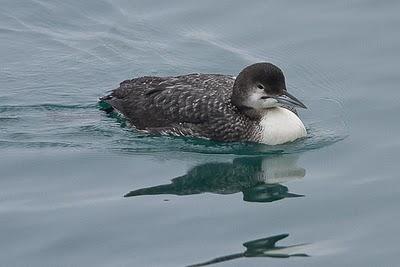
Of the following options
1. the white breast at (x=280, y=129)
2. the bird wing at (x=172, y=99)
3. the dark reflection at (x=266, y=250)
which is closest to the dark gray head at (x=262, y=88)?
the white breast at (x=280, y=129)

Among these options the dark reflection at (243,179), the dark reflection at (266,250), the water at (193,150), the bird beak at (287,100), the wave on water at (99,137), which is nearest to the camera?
the dark reflection at (266,250)

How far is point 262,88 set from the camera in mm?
12164

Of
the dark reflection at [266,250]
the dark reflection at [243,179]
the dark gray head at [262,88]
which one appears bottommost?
the dark reflection at [266,250]

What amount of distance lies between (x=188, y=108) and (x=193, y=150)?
53 centimetres

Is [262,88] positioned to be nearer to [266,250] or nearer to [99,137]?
[99,137]

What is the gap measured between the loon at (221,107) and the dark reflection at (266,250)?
2.39 metres

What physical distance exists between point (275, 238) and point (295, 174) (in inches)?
61.7

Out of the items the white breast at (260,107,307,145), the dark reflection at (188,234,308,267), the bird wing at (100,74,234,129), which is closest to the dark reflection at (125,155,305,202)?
the white breast at (260,107,307,145)

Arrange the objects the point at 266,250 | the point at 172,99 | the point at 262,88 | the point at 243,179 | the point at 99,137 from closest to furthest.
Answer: the point at 266,250
the point at 243,179
the point at 262,88
the point at 99,137
the point at 172,99

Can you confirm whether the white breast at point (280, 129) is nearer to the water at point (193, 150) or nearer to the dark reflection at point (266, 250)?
the water at point (193, 150)

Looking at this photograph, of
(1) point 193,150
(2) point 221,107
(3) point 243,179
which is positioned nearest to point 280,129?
(2) point 221,107

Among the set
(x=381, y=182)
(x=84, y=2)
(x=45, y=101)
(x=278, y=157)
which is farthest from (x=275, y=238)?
(x=84, y=2)

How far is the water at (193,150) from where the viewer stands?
9773 millimetres

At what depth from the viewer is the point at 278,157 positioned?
11922 millimetres
